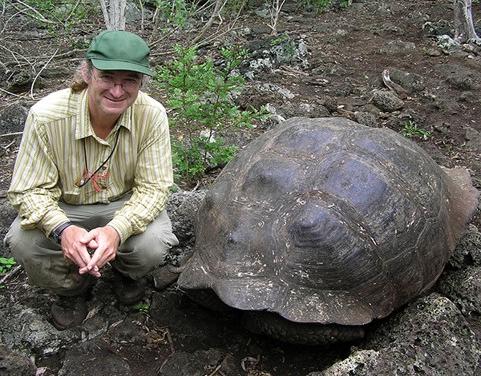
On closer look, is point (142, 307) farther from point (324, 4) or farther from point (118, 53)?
point (324, 4)

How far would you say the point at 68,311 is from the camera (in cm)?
275

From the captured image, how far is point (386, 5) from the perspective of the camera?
9602mm

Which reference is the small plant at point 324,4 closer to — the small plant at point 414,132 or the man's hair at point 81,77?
the small plant at point 414,132

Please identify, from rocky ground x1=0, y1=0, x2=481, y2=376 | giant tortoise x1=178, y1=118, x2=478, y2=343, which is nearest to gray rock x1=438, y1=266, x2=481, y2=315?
rocky ground x1=0, y1=0, x2=481, y2=376

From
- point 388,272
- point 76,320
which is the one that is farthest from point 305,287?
point 76,320

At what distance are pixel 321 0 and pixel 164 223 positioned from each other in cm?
742

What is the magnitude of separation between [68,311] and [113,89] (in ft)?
3.77

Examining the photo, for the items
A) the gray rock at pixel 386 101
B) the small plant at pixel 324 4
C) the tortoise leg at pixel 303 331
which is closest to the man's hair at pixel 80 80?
the tortoise leg at pixel 303 331

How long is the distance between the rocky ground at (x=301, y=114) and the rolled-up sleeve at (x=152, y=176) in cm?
52

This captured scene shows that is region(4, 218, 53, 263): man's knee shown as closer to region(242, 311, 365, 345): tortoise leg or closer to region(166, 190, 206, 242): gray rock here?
region(166, 190, 206, 242): gray rock

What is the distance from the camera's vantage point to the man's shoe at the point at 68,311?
2.70 metres

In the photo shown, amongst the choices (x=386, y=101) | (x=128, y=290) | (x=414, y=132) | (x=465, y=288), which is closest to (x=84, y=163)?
(x=128, y=290)

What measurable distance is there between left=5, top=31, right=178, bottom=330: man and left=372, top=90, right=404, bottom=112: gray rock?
→ 3220mm

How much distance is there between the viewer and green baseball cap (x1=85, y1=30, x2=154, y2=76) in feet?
7.22
